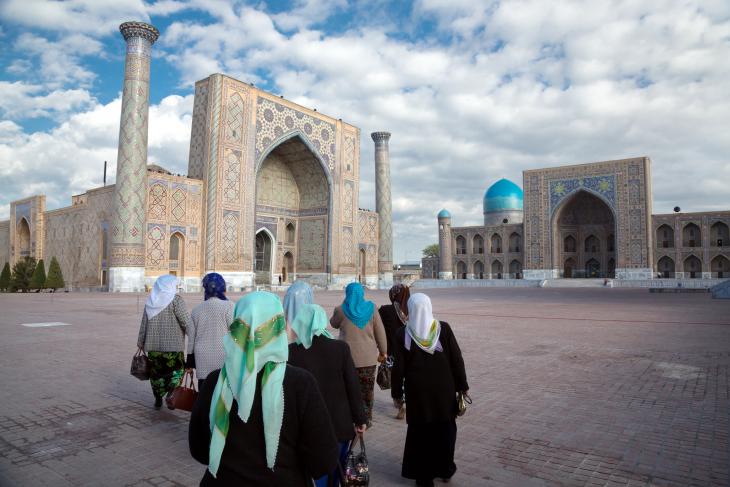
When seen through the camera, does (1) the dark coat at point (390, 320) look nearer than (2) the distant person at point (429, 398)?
No

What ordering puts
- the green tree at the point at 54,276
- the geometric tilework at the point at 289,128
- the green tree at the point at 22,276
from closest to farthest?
the green tree at the point at 54,276 → the geometric tilework at the point at 289,128 → the green tree at the point at 22,276

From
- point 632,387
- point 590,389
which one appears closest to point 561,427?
point 590,389

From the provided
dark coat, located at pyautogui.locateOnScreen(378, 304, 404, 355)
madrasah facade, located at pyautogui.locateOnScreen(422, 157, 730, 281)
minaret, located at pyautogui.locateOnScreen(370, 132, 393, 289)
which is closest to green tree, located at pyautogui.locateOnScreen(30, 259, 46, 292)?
minaret, located at pyautogui.locateOnScreen(370, 132, 393, 289)

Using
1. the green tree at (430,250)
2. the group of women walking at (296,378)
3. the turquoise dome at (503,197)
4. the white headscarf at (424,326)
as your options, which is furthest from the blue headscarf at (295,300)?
the green tree at (430,250)

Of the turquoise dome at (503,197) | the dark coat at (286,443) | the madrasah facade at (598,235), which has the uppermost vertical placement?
the turquoise dome at (503,197)

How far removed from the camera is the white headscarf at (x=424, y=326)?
2.75 metres

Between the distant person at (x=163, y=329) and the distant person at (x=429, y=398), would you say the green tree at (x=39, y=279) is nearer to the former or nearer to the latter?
the distant person at (x=163, y=329)

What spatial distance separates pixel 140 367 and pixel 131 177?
17.1 meters

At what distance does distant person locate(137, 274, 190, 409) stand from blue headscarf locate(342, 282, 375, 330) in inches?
53.3

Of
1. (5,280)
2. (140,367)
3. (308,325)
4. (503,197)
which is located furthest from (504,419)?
(503,197)

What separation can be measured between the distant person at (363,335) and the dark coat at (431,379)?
1.40 ft

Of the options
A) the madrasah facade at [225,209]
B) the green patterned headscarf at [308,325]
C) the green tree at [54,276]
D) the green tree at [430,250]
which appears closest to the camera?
the green patterned headscarf at [308,325]

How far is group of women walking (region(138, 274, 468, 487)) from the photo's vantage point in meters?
1.45

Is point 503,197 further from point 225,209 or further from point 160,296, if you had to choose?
point 160,296
